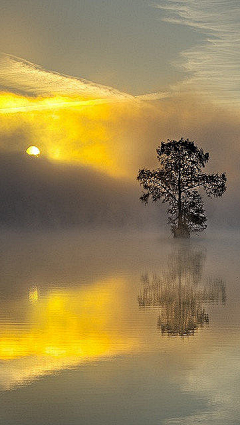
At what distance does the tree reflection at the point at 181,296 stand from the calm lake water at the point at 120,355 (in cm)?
3

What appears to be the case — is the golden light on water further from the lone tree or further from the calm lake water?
the lone tree

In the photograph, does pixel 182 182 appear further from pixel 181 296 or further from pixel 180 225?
pixel 181 296

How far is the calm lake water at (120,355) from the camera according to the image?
1010 cm

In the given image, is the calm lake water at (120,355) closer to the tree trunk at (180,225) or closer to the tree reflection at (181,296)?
the tree reflection at (181,296)

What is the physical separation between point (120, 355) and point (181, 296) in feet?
31.3

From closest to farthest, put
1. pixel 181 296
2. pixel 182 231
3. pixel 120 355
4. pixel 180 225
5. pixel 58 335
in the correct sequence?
1. pixel 120 355
2. pixel 58 335
3. pixel 181 296
4. pixel 180 225
5. pixel 182 231

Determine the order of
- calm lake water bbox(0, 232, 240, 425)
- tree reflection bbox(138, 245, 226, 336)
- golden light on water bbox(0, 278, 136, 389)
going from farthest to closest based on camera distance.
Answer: tree reflection bbox(138, 245, 226, 336)
golden light on water bbox(0, 278, 136, 389)
calm lake water bbox(0, 232, 240, 425)

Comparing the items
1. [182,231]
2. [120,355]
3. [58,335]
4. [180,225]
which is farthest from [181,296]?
[182,231]

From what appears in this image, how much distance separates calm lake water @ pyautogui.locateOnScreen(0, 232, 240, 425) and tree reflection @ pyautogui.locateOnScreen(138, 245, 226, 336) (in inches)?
1.1

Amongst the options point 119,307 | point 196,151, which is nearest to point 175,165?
point 196,151

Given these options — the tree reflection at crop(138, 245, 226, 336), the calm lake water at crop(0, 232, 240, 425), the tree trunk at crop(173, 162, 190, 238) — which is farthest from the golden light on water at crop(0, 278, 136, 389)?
the tree trunk at crop(173, 162, 190, 238)

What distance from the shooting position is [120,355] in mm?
13367

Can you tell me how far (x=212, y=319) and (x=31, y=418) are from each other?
28.2 feet

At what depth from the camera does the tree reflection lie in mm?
17047
